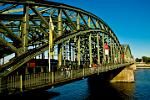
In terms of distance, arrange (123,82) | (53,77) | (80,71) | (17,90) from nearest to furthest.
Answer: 1. (17,90)
2. (53,77)
3. (80,71)
4. (123,82)

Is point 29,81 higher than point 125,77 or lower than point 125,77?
higher

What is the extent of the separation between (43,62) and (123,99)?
1628 cm

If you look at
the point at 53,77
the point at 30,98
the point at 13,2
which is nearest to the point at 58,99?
the point at 30,98

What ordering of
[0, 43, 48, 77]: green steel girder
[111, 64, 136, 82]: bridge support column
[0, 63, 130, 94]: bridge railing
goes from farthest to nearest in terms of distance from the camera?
[111, 64, 136, 82]: bridge support column, [0, 43, 48, 77]: green steel girder, [0, 63, 130, 94]: bridge railing

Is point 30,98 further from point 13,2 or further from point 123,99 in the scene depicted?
point 123,99

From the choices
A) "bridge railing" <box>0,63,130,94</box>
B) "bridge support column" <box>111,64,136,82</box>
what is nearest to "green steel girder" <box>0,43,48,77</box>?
"bridge railing" <box>0,63,130,94</box>

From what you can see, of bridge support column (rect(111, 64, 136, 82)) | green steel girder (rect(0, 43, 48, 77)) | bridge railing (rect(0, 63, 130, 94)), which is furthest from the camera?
bridge support column (rect(111, 64, 136, 82))

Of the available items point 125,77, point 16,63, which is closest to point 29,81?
point 16,63

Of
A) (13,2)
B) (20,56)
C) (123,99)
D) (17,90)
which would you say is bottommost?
(123,99)

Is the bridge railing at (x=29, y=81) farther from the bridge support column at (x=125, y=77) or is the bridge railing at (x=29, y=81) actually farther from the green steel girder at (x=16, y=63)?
the bridge support column at (x=125, y=77)

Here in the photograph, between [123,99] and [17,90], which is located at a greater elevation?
[17,90]

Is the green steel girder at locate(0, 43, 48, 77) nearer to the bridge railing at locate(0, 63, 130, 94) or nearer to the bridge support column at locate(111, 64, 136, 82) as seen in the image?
the bridge railing at locate(0, 63, 130, 94)

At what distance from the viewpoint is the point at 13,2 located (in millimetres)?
21422

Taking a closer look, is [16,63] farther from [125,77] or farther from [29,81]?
[125,77]
